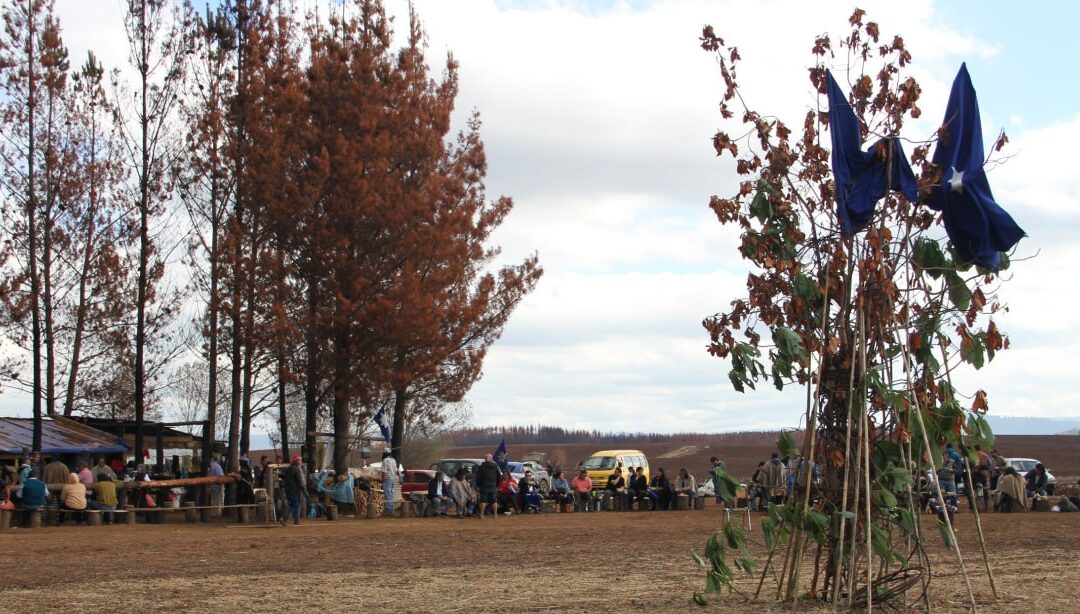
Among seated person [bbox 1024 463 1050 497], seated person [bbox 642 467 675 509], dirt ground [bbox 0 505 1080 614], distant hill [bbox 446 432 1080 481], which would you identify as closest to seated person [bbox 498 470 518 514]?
seated person [bbox 642 467 675 509]

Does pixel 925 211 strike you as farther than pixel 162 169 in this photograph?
No

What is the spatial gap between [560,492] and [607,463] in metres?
11.7

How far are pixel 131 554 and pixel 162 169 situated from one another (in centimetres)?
1597

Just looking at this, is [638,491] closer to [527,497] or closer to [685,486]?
[685,486]

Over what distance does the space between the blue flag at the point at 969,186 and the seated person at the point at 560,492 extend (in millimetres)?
22847

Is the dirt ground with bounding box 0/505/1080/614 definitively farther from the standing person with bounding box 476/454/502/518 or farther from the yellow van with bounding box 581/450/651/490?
the yellow van with bounding box 581/450/651/490

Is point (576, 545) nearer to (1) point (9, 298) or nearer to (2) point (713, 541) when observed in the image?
(2) point (713, 541)

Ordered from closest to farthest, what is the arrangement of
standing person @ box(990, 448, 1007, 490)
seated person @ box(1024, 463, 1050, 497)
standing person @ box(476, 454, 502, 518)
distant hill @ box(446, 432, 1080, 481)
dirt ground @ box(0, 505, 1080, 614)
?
dirt ground @ box(0, 505, 1080, 614) → standing person @ box(476, 454, 502, 518) → seated person @ box(1024, 463, 1050, 497) → standing person @ box(990, 448, 1007, 490) → distant hill @ box(446, 432, 1080, 481)

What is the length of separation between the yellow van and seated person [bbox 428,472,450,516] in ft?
43.8

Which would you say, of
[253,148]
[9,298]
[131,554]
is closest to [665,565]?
[131,554]

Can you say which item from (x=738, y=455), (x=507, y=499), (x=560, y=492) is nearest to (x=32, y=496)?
(x=507, y=499)

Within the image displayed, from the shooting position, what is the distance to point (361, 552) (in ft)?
55.7

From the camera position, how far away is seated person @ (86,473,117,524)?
82.3 ft

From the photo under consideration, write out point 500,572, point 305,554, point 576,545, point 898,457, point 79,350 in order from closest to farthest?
point 898,457
point 500,572
point 305,554
point 576,545
point 79,350
